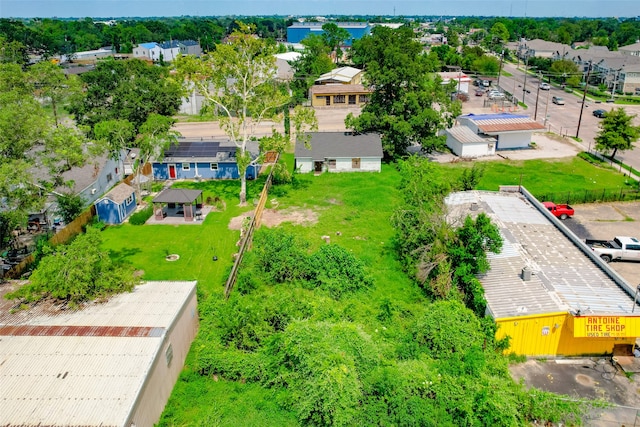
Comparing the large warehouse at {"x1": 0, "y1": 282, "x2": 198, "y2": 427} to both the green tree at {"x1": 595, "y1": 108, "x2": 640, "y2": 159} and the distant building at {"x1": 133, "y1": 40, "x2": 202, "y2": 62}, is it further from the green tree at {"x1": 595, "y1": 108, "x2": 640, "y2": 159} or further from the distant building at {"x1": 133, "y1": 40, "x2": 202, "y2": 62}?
the distant building at {"x1": 133, "y1": 40, "x2": 202, "y2": 62}

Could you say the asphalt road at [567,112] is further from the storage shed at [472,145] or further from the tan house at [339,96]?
the tan house at [339,96]

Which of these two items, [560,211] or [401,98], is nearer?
[560,211]

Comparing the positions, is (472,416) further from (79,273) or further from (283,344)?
(79,273)

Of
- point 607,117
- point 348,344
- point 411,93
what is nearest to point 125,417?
point 348,344

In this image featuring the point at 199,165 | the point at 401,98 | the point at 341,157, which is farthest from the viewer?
the point at 401,98

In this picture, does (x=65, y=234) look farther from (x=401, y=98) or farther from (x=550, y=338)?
(x=401, y=98)

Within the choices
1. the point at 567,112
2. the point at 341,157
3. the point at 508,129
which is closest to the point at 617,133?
the point at 508,129

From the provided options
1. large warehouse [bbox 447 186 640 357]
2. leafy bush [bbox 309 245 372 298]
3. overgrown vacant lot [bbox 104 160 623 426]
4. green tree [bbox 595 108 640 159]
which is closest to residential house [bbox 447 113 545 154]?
green tree [bbox 595 108 640 159]
